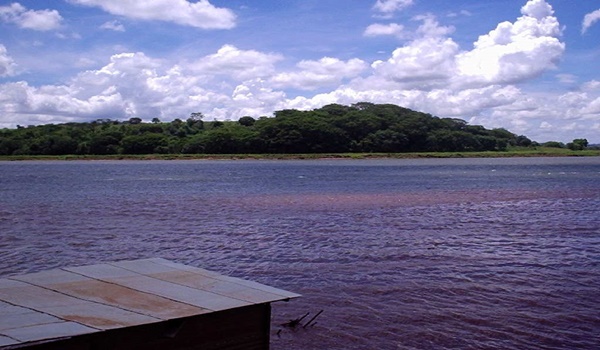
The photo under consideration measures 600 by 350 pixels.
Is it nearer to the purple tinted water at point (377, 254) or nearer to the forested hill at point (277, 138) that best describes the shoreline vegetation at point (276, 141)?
the forested hill at point (277, 138)

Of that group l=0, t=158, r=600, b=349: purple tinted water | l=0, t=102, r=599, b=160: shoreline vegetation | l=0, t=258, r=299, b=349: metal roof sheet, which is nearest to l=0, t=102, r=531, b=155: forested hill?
l=0, t=102, r=599, b=160: shoreline vegetation

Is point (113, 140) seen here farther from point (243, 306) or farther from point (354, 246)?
point (243, 306)

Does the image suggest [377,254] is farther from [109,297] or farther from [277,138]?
[277,138]

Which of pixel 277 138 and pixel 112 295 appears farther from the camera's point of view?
pixel 277 138

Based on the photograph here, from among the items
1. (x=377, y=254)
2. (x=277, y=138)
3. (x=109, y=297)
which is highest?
(x=277, y=138)

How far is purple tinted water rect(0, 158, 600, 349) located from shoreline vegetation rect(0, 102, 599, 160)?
11946 cm

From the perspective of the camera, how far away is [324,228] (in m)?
30.5

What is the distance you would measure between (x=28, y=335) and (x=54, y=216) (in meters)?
32.0

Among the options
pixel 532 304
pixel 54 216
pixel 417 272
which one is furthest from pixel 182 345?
pixel 54 216

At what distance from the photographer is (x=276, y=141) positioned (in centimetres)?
16750

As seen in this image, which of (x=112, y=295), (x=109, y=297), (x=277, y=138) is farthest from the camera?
(x=277, y=138)

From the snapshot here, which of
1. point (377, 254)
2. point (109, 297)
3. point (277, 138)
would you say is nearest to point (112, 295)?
point (109, 297)

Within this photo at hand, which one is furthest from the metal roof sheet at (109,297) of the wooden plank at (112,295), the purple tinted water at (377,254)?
the purple tinted water at (377,254)

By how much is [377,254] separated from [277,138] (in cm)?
14465
